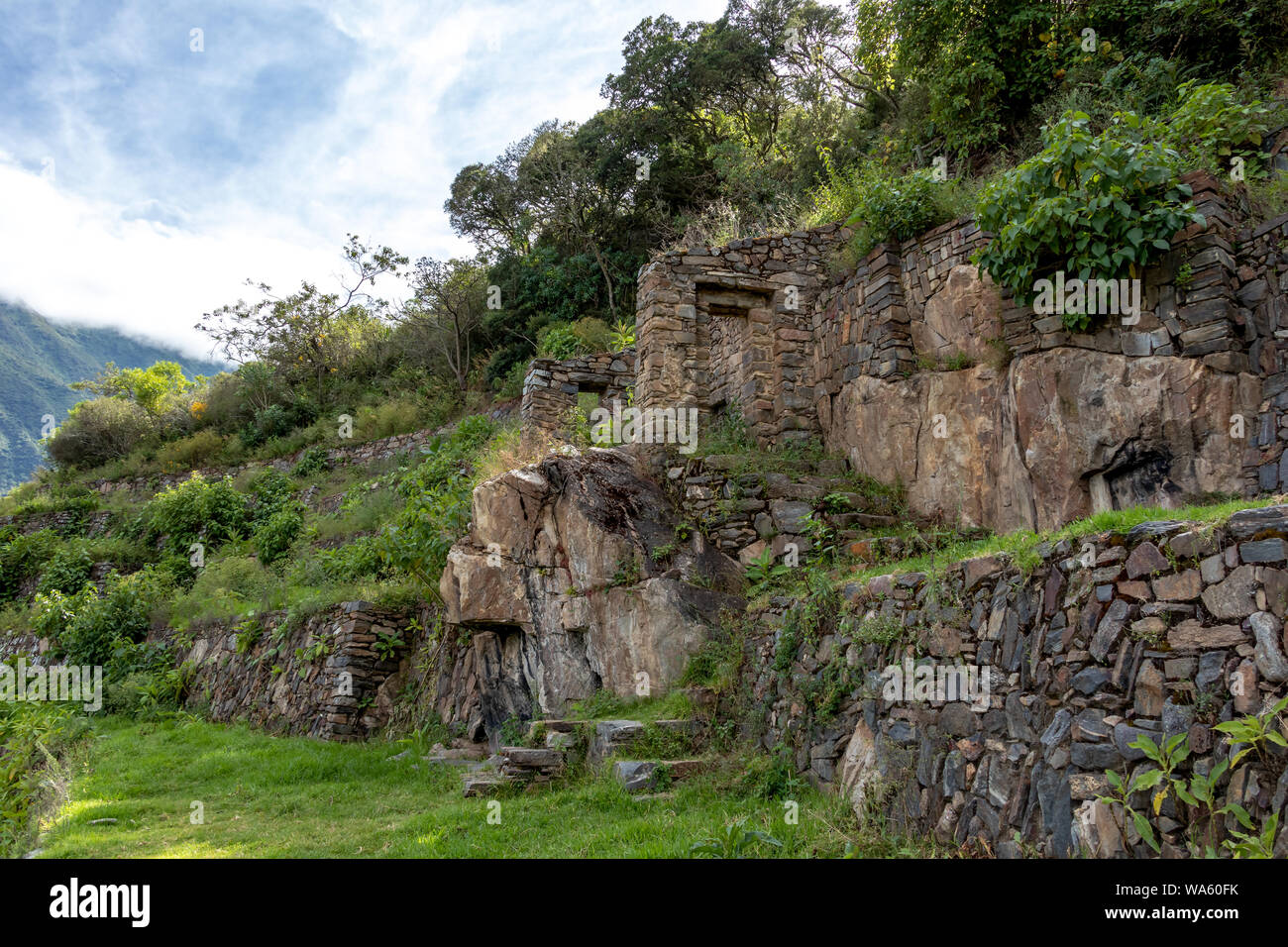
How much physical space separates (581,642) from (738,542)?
2129mm

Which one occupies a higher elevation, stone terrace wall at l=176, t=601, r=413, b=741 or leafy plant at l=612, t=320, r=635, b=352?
leafy plant at l=612, t=320, r=635, b=352

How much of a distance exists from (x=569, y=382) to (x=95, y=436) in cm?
2383

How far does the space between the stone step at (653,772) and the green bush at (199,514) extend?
18678 mm

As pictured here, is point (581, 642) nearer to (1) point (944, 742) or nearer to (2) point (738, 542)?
(2) point (738, 542)

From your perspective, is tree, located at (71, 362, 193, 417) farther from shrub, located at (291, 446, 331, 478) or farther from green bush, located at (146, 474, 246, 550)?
shrub, located at (291, 446, 331, 478)

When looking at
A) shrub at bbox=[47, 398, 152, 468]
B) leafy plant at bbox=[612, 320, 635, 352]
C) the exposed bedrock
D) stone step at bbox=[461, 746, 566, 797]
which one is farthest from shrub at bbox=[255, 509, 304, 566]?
the exposed bedrock

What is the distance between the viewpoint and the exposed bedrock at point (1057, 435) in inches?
281

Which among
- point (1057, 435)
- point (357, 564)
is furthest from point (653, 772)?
point (357, 564)

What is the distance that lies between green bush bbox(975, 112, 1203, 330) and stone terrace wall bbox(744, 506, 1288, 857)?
392cm

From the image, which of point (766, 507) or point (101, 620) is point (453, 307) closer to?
point (101, 620)

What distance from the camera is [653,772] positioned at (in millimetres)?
7066

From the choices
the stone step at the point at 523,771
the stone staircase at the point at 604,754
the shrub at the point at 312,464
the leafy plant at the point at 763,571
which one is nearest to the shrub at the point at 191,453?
the shrub at the point at 312,464

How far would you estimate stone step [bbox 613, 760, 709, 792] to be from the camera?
276 inches

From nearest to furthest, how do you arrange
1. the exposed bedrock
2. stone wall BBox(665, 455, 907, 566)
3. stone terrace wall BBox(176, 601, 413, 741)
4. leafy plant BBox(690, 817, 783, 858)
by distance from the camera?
leafy plant BBox(690, 817, 783, 858), the exposed bedrock, stone wall BBox(665, 455, 907, 566), stone terrace wall BBox(176, 601, 413, 741)
